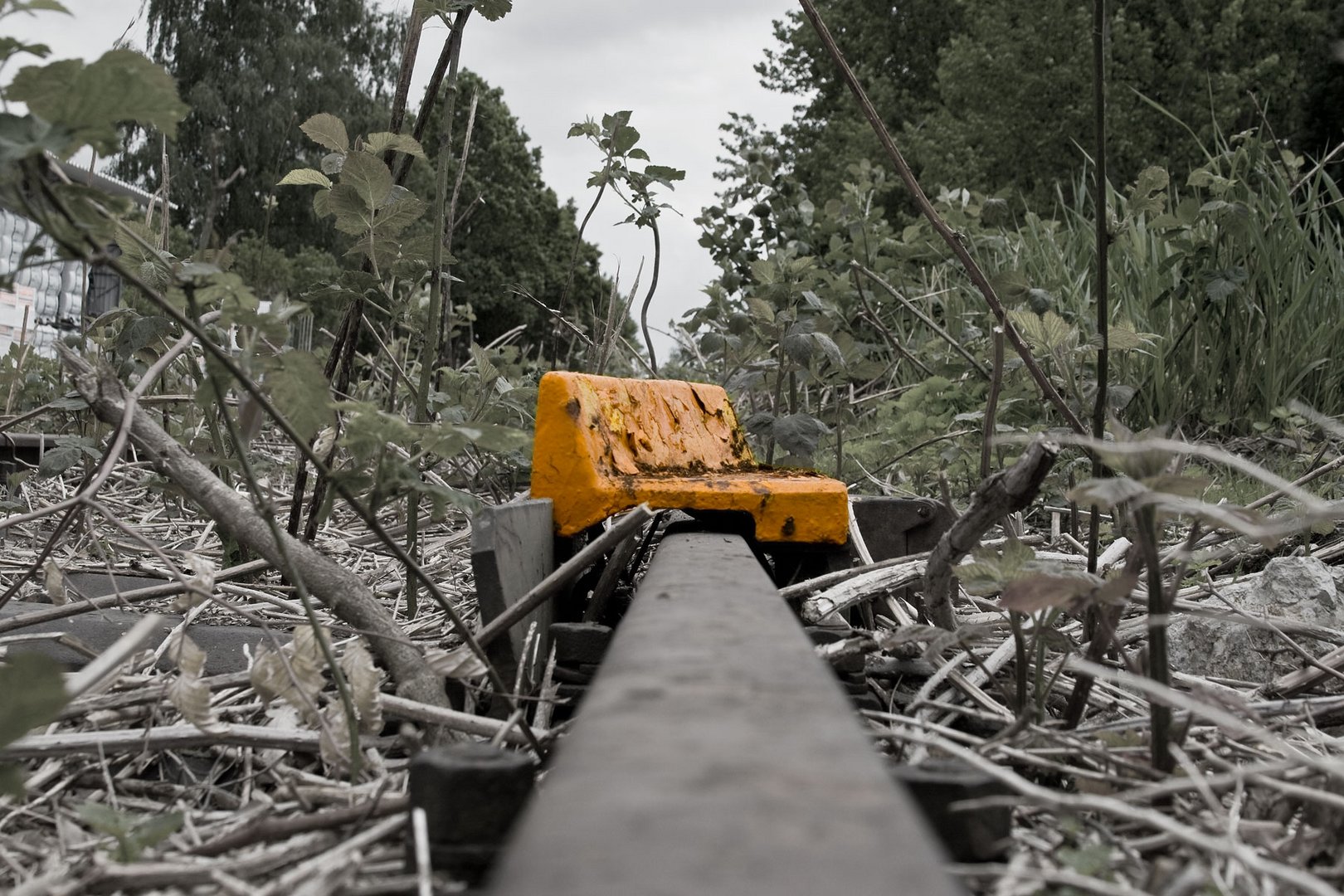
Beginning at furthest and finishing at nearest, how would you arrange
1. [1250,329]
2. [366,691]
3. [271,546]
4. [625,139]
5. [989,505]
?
1. [1250,329]
2. [625,139]
3. [271,546]
4. [989,505]
5. [366,691]

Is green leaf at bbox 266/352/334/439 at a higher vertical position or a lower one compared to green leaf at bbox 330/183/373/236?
lower

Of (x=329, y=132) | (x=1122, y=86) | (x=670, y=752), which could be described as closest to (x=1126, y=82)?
(x=1122, y=86)

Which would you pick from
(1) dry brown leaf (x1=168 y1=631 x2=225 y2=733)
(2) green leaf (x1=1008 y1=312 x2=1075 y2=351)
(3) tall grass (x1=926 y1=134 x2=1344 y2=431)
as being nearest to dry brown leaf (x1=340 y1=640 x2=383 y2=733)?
(1) dry brown leaf (x1=168 y1=631 x2=225 y2=733)

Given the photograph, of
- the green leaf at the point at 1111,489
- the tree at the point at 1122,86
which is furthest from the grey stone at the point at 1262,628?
the tree at the point at 1122,86

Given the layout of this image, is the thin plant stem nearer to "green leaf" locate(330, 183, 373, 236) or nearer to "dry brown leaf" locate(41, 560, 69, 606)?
"green leaf" locate(330, 183, 373, 236)

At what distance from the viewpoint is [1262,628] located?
83.7 inches

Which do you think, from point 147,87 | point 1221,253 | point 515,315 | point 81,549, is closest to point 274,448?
point 81,549

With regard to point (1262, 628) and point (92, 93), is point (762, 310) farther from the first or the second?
point (92, 93)

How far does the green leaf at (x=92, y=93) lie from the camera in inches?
46.4

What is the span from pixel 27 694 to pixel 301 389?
652 millimetres

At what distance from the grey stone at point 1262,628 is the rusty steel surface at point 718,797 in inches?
58.5

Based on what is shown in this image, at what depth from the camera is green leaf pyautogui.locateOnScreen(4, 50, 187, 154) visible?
1.18m

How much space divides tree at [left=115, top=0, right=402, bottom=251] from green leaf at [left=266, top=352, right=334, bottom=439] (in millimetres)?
37828

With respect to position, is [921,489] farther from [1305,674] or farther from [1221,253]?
[1305,674]
